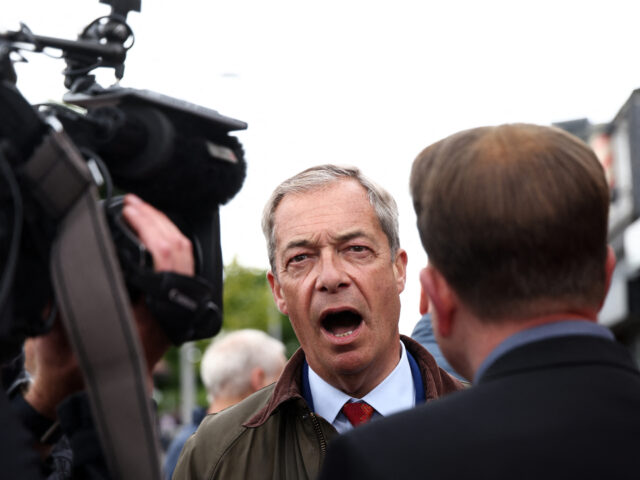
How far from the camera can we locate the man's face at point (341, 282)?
3.66m

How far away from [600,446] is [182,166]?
994 mm

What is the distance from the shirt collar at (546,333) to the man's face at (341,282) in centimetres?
180

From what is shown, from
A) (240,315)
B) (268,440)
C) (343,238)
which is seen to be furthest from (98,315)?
(240,315)

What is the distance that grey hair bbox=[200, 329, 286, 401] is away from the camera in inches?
270

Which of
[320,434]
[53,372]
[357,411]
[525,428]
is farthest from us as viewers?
[357,411]

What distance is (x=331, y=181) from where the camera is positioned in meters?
3.86

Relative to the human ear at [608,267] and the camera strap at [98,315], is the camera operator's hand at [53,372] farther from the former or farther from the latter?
the human ear at [608,267]

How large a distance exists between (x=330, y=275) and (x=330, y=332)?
0.77 feet

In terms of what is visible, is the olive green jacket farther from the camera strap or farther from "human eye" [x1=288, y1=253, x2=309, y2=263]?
the camera strap

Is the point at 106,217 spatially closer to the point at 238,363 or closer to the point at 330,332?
the point at 330,332

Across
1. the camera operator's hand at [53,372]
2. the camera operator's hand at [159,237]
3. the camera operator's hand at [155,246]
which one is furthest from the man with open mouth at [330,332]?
the camera operator's hand at [159,237]

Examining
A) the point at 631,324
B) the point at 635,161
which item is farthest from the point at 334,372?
the point at 631,324

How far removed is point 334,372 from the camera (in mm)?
3627

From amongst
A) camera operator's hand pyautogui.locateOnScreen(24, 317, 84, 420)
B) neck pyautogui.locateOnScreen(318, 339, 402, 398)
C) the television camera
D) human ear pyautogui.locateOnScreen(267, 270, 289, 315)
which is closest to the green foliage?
human ear pyautogui.locateOnScreen(267, 270, 289, 315)
